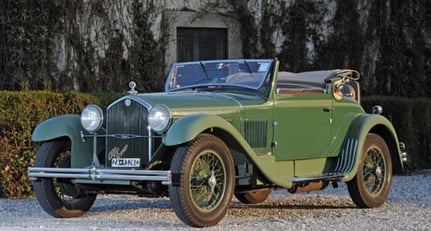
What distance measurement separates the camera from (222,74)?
30.2ft

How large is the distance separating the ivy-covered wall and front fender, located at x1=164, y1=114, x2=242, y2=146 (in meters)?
6.68

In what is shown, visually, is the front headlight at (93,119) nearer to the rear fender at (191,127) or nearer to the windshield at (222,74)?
the rear fender at (191,127)

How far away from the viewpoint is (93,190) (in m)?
8.30

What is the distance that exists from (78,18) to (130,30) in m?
1.03

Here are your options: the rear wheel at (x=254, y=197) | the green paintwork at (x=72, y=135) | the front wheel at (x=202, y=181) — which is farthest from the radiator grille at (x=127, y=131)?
the rear wheel at (x=254, y=197)

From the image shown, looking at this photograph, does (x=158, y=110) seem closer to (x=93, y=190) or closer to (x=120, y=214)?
(x=93, y=190)

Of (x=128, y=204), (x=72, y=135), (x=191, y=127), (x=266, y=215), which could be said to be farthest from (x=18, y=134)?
(x=191, y=127)

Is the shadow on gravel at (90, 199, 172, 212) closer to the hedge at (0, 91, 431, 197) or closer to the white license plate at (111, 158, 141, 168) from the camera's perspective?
the hedge at (0, 91, 431, 197)

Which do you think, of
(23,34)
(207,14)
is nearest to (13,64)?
(23,34)

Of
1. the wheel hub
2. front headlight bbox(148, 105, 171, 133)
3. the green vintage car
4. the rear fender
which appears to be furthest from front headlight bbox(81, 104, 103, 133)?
the wheel hub

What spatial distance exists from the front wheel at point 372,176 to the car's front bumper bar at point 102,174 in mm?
2940

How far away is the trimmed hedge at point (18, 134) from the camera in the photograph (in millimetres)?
10859

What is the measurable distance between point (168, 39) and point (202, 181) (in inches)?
341

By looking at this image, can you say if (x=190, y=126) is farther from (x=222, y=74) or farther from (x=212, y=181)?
(x=222, y=74)
